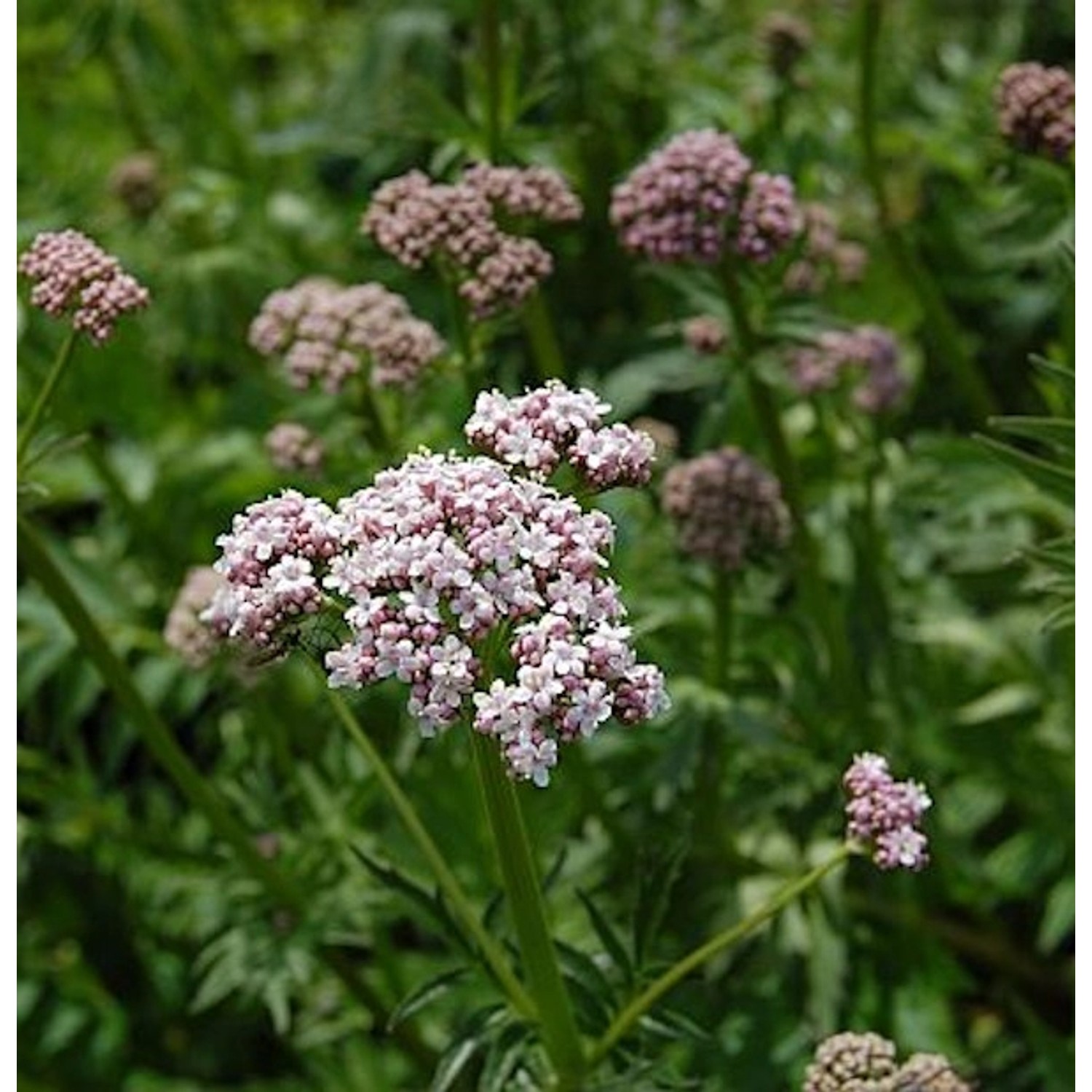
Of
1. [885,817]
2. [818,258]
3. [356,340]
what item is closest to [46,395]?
[356,340]

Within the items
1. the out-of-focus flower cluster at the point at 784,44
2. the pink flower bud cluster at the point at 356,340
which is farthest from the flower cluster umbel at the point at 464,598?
the out-of-focus flower cluster at the point at 784,44

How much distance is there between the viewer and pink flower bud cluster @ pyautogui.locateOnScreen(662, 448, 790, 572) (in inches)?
153

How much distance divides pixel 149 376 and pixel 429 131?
176 cm

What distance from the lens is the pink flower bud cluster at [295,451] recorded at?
12.7 ft

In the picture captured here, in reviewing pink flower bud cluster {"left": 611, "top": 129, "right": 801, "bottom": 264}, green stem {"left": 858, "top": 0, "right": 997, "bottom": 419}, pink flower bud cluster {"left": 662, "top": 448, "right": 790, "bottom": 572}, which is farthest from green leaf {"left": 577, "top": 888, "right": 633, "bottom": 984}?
green stem {"left": 858, "top": 0, "right": 997, "bottom": 419}

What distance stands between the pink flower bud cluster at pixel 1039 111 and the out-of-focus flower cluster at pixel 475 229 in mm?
824

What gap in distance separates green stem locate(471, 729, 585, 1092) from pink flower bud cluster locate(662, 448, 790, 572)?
1.04 meters

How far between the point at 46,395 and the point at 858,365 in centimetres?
181

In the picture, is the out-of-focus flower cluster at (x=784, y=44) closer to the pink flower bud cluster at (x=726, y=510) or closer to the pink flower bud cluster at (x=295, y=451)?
the pink flower bud cluster at (x=726, y=510)

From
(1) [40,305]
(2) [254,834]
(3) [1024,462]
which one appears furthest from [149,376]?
(3) [1024,462]
